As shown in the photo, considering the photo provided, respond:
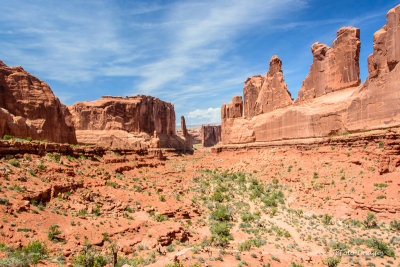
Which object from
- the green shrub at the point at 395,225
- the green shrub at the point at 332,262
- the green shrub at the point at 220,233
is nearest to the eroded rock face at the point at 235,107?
the green shrub at the point at 220,233

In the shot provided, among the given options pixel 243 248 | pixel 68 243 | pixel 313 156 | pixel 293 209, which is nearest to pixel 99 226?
pixel 68 243

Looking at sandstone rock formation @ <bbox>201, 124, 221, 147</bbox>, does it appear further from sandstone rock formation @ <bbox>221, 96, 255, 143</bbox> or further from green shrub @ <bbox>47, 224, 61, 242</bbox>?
green shrub @ <bbox>47, 224, 61, 242</bbox>

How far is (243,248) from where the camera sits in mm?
11664

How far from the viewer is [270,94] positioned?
3334 centimetres

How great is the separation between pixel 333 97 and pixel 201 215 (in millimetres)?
17675

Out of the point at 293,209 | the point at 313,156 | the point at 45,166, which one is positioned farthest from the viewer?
the point at 313,156

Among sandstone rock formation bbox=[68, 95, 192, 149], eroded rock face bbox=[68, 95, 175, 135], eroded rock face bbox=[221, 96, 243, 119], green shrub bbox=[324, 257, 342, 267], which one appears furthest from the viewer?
eroded rock face bbox=[68, 95, 175, 135]

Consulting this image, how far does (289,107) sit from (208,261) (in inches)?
939

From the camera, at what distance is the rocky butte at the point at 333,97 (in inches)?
714

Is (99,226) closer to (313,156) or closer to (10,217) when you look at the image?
(10,217)

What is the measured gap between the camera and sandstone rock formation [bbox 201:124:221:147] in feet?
393

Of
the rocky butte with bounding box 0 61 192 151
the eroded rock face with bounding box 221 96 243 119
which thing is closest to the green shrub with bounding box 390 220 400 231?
the rocky butte with bounding box 0 61 192 151

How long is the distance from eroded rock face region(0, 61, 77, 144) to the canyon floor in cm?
591

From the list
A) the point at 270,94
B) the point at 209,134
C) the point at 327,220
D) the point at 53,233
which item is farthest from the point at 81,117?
the point at 209,134
